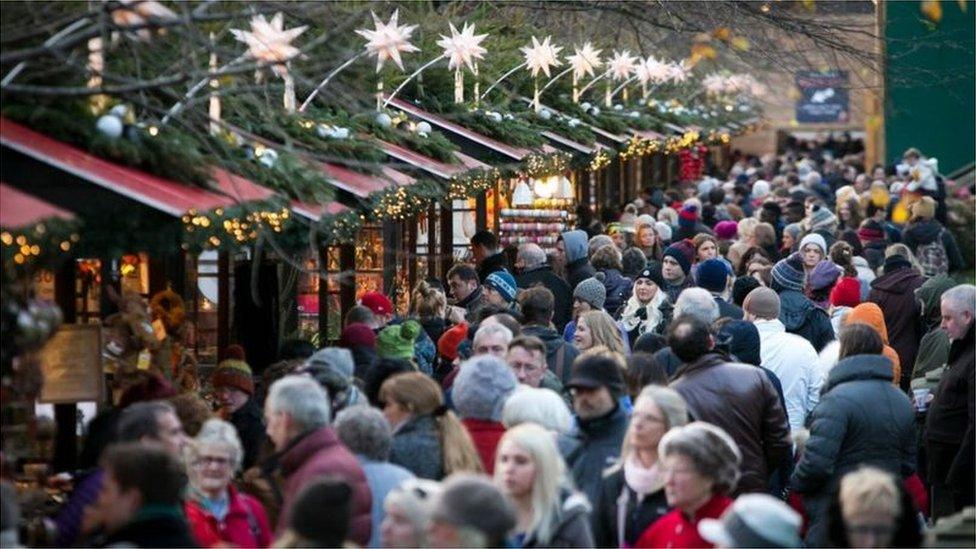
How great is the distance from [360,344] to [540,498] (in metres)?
4.65

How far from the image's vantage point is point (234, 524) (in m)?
8.63

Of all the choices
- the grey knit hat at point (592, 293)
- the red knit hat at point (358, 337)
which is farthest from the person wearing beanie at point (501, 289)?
the red knit hat at point (358, 337)

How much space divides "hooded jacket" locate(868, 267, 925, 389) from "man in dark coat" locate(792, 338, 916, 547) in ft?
19.7

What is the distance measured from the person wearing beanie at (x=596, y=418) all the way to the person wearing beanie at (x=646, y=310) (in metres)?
6.10

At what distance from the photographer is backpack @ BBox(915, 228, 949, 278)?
A: 24719 millimetres

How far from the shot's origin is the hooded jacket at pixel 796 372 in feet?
43.2

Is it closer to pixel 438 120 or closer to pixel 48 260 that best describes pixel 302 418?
pixel 48 260

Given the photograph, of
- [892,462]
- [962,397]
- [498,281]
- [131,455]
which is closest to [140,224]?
[131,455]

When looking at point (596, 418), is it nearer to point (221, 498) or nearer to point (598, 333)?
point (221, 498)

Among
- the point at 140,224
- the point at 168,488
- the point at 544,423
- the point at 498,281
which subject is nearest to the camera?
the point at 168,488

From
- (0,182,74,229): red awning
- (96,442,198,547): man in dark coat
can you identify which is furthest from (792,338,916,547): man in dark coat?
(96,442,198,547): man in dark coat

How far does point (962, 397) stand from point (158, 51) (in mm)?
4769

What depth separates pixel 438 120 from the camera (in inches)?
772

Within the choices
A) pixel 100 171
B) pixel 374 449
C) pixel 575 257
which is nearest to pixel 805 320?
pixel 575 257
